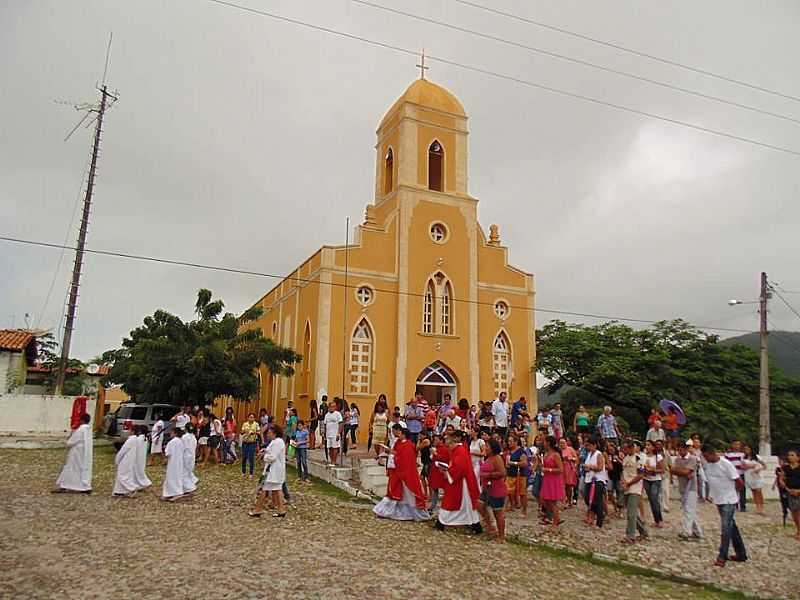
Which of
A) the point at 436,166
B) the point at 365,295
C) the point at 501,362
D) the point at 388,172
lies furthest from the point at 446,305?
the point at 388,172

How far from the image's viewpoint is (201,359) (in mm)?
19656

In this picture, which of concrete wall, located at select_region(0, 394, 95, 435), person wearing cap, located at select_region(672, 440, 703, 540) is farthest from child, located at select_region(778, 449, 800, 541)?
concrete wall, located at select_region(0, 394, 95, 435)

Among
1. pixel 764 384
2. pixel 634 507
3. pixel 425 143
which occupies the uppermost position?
pixel 425 143

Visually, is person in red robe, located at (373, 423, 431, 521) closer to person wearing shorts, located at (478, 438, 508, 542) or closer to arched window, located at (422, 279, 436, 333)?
person wearing shorts, located at (478, 438, 508, 542)

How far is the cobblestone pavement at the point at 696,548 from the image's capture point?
876cm

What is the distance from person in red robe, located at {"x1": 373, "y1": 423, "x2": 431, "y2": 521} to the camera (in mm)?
11773

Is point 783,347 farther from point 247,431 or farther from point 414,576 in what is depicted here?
point 414,576

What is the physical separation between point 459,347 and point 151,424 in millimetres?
11522

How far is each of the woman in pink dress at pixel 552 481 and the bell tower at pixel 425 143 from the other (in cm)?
1649

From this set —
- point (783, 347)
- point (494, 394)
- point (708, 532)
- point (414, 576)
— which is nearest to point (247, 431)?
point (414, 576)

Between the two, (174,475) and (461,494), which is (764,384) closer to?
(461,494)

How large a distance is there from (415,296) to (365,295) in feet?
6.56

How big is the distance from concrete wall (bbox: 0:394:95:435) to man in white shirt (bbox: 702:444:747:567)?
21.3 m

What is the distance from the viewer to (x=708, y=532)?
11898 mm
